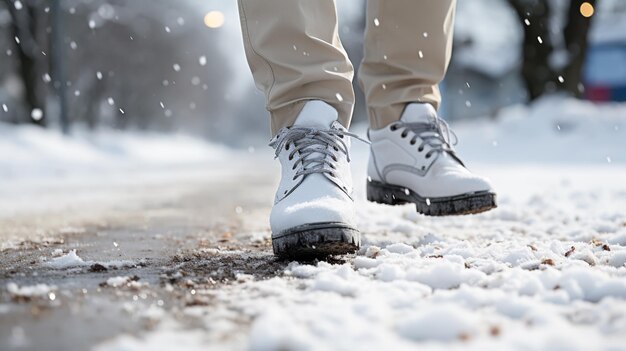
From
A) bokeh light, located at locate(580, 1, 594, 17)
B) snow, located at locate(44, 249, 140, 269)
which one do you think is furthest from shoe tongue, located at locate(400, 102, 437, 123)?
bokeh light, located at locate(580, 1, 594, 17)

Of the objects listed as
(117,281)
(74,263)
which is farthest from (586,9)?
(117,281)

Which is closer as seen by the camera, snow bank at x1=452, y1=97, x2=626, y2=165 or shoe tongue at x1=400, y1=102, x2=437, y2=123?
shoe tongue at x1=400, y1=102, x2=437, y2=123

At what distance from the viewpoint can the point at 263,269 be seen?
4.91 ft

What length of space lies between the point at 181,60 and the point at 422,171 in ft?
108

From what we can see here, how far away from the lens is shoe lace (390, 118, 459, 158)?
213cm

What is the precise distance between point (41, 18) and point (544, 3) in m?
13.3

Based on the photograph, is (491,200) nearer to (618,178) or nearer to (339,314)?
(339,314)

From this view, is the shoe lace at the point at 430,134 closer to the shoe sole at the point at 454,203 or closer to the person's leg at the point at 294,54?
the shoe sole at the point at 454,203

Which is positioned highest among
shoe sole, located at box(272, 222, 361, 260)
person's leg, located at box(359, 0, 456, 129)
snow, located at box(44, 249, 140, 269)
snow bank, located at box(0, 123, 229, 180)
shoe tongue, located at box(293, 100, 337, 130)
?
snow bank, located at box(0, 123, 229, 180)

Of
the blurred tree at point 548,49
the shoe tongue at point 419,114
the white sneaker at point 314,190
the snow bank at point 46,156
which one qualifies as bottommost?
the white sneaker at point 314,190

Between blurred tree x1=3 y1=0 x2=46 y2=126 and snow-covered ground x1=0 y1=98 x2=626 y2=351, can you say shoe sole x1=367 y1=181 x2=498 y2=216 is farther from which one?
blurred tree x1=3 y1=0 x2=46 y2=126

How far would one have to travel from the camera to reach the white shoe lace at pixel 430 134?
213cm

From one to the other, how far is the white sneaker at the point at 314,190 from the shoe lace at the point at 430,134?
1.17 ft

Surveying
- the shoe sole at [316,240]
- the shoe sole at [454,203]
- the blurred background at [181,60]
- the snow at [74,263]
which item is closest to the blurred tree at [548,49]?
→ the blurred background at [181,60]
